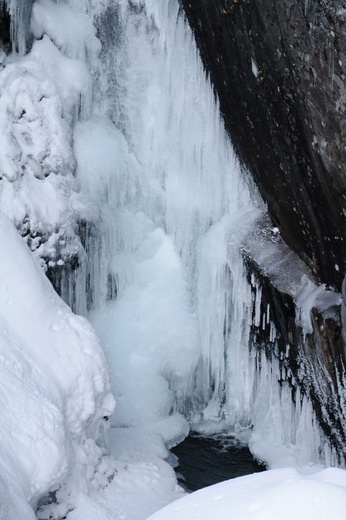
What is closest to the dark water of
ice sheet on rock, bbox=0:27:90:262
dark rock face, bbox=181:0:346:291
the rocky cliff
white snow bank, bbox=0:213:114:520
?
the rocky cliff

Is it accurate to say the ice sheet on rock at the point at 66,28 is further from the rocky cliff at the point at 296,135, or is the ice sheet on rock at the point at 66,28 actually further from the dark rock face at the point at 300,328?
the dark rock face at the point at 300,328

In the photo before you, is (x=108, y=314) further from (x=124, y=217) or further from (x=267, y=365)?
(x=267, y=365)

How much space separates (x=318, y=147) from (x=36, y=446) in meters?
2.75

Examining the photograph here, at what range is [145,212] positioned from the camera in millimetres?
8047

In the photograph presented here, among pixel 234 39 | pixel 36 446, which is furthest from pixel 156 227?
pixel 36 446

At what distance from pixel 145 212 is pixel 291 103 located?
9.69ft

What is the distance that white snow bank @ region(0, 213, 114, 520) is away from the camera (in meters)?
4.41

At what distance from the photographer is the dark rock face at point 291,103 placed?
4.86 meters

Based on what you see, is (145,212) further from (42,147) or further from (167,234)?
(42,147)

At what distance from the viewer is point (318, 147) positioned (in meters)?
5.23

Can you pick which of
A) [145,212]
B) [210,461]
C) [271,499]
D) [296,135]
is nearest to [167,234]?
[145,212]

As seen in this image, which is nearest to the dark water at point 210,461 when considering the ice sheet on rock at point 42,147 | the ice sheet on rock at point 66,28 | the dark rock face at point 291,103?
the dark rock face at point 291,103

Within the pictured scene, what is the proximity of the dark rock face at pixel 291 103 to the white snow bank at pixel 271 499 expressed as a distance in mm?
3039

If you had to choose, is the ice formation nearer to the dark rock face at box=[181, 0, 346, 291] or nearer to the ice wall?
the ice wall
